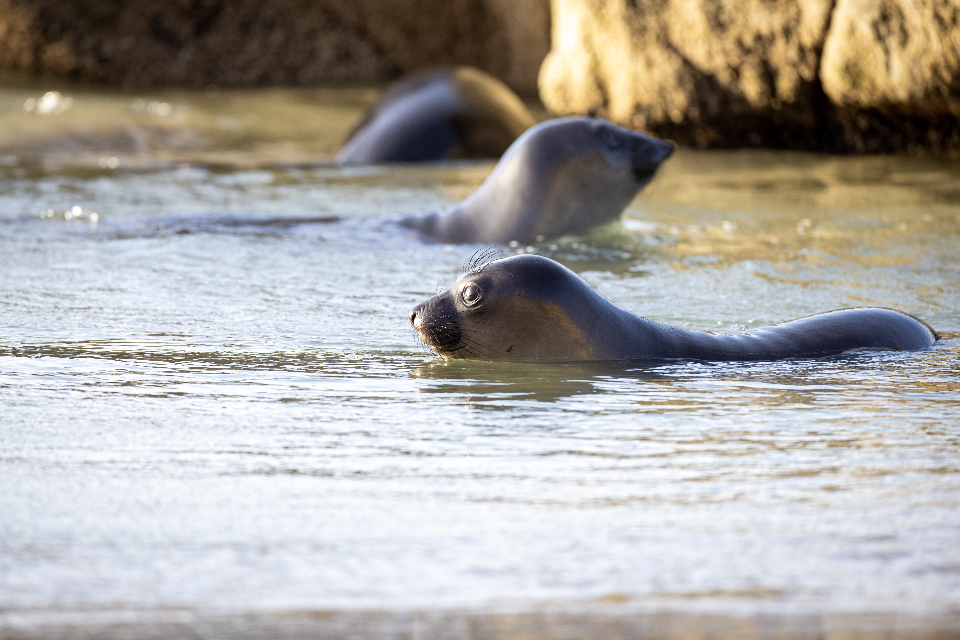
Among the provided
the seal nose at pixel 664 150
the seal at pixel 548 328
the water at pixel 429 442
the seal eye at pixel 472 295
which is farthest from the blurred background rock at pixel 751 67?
the seal eye at pixel 472 295

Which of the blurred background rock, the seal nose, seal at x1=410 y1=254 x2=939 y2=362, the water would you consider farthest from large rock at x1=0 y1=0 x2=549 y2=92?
seal at x1=410 y1=254 x2=939 y2=362

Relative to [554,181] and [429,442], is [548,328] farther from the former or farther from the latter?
[554,181]

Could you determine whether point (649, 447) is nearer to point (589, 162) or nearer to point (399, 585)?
point (399, 585)

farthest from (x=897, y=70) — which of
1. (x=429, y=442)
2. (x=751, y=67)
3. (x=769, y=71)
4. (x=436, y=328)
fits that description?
(x=429, y=442)

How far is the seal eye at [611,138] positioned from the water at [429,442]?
0.43 metres

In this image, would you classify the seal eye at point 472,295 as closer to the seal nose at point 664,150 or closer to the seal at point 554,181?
the seal at point 554,181

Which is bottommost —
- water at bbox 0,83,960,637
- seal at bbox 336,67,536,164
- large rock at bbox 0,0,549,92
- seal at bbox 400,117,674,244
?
water at bbox 0,83,960,637

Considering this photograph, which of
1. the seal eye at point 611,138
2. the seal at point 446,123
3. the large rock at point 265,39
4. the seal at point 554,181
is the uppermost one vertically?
the large rock at point 265,39

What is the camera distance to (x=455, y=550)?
2291mm

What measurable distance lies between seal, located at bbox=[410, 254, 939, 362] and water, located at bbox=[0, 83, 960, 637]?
78mm

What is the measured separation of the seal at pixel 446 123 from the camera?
A: 324 inches

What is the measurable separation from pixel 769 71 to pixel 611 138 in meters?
3.47

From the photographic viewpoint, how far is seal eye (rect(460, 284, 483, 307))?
3.62 meters

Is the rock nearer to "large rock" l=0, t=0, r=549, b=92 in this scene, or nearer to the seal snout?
"large rock" l=0, t=0, r=549, b=92
